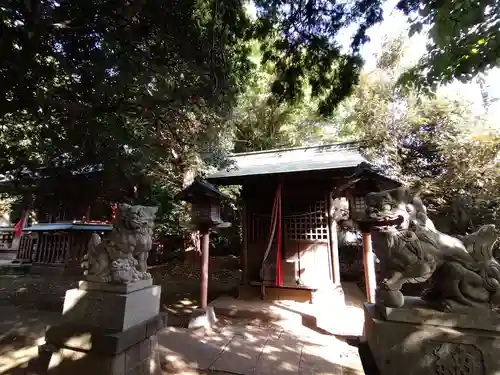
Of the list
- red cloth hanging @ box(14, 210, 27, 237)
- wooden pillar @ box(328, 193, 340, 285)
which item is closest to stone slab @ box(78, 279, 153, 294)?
wooden pillar @ box(328, 193, 340, 285)

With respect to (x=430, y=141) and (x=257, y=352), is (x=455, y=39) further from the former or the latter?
(x=430, y=141)

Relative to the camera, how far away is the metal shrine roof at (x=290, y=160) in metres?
6.38

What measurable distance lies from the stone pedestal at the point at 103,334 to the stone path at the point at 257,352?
0.68m

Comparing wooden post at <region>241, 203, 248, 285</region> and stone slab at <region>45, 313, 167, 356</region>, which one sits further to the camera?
wooden post at <region>241, 203, 248, 285</region>

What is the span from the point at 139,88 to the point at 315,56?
8.40 feet

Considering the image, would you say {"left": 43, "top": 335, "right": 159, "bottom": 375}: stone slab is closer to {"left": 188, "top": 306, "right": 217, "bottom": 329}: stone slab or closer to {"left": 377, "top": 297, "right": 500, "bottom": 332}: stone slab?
{"left": 188, "top": 306, "right": 217, "bottom": 329}: stone slab

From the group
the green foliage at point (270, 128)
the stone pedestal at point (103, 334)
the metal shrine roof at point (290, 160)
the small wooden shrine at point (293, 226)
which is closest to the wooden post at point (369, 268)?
the small wooden shrine at point (293, 226)

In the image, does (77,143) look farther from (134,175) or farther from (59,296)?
(59,296)

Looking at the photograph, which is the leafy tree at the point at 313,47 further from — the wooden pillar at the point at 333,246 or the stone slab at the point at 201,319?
the stone slab at the point at 201,319

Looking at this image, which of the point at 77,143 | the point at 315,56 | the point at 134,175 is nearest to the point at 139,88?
the point at 77,143

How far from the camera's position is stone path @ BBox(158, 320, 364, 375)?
3.46m

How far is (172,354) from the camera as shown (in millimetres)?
3811

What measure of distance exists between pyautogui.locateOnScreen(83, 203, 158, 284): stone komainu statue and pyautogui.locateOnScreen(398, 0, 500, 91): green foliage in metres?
3.76

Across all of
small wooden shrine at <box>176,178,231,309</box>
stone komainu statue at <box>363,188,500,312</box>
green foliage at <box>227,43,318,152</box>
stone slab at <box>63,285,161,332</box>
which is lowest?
stone slab at <box>63,285,161,332</box>
